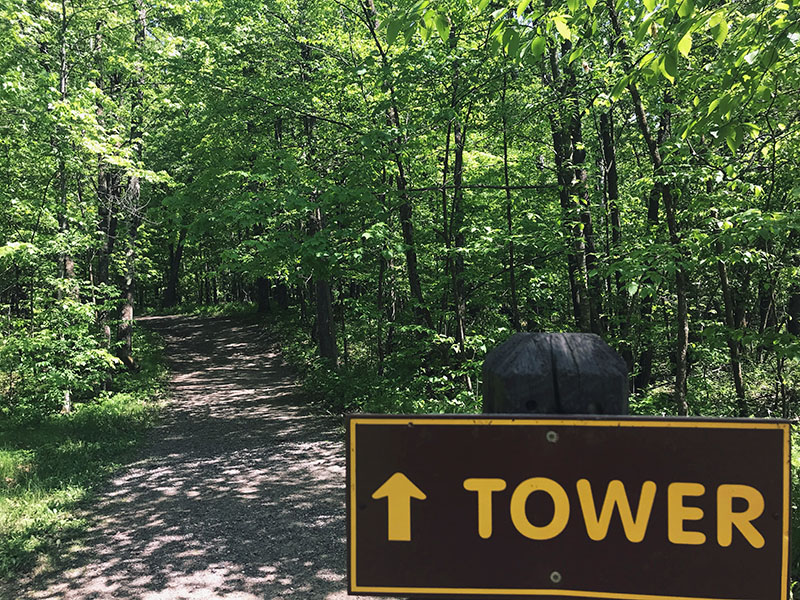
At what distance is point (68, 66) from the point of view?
10.3 m

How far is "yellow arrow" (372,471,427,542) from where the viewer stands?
1181mm

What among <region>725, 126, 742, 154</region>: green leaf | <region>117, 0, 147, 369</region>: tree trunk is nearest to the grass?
<region>117, 0, 147, 369</region>: tree trunk

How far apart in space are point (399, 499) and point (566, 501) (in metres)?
0.36

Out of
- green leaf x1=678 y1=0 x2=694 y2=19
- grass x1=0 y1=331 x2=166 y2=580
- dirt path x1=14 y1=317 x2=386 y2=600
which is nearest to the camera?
green leaf x1=678 y1=0 x2=694 y2=19

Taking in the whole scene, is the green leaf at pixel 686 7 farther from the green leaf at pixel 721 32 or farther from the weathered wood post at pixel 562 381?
the weathered wood post at pixel 562 381

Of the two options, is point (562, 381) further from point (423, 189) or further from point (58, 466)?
point (58, 466)

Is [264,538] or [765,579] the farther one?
[264,538]

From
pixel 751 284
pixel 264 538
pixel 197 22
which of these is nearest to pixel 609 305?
pixel 751 284

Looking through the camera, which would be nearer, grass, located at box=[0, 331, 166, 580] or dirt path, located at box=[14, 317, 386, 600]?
dirt path, located at box=[14, 317, 386, 600]

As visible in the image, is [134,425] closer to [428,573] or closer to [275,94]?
[275,94]

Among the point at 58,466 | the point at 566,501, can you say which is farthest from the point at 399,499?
the point at 58,466

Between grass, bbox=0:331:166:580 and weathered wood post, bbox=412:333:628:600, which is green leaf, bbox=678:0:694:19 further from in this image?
grass, bbox=0:331:166:580

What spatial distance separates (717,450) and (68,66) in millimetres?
12471

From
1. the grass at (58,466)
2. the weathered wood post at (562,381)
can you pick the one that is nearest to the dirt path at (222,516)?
the grass at (58,466)
